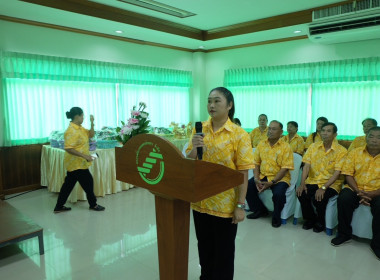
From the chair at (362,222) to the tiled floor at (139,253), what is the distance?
0.12 m

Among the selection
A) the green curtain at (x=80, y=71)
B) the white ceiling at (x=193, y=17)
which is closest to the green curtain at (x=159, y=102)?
the green curtain at (x=80, y=71)

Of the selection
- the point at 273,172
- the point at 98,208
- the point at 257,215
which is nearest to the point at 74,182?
the point at 98,208

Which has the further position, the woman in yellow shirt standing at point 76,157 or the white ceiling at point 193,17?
the white ceiling at point 193,17

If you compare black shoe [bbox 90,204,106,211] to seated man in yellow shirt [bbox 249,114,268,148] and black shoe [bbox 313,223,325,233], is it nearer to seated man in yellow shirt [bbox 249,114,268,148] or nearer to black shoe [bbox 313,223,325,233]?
black shoe [bbox 313,223,325,233]

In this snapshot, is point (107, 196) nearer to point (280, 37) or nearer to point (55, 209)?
point (55, 209)

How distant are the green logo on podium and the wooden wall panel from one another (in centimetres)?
391

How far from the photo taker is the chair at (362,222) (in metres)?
2.79

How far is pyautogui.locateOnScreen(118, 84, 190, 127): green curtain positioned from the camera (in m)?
5.62

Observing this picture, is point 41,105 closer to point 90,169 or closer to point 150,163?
point 90,169

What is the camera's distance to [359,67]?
475 cm

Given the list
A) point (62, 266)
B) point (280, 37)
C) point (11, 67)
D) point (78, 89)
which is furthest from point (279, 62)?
point (62, 266)

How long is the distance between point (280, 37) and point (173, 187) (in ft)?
16.8

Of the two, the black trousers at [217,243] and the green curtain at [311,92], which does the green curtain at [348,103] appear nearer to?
the green curtain at [311,92]

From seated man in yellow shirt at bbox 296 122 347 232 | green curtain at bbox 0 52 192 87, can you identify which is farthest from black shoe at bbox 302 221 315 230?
green curtain at bbox 0 52 192 87
